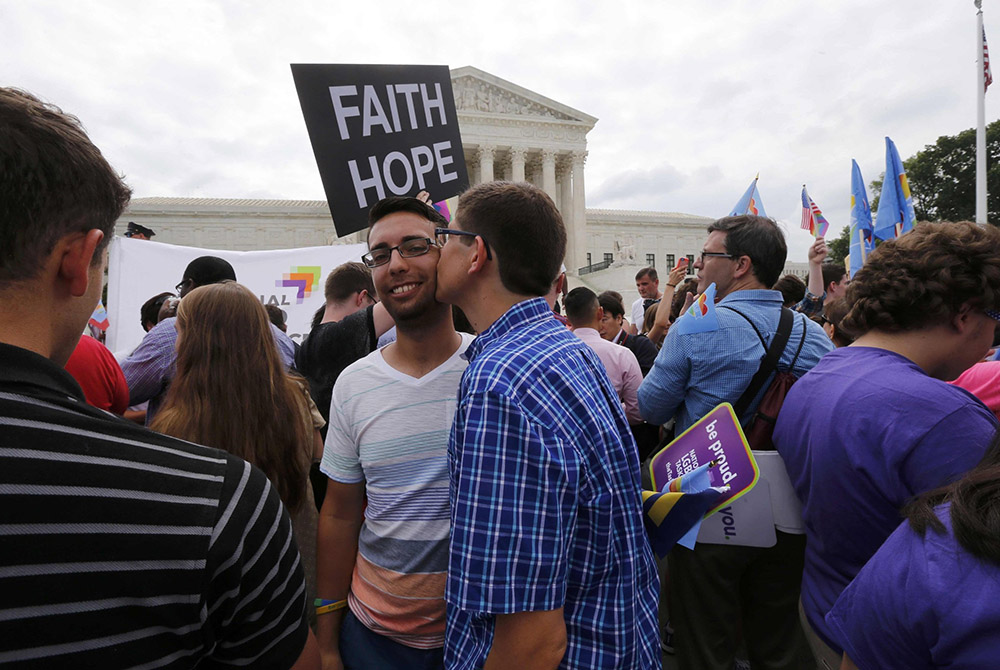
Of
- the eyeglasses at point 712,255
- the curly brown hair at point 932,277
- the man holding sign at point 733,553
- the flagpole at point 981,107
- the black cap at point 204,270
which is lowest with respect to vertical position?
the man holding sign at point 733,553

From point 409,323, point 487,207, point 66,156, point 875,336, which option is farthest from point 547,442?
point 875,336

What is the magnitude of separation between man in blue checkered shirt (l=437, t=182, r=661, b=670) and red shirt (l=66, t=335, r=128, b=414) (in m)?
1.74

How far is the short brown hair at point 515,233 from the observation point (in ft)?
4.71

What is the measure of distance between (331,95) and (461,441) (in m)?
2.71

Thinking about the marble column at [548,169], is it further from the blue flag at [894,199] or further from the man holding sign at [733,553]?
the man holding sign at [733,553]

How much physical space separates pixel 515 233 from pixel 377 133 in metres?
2.27

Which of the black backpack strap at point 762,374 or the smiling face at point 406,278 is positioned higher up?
the smiling face at point 406,278

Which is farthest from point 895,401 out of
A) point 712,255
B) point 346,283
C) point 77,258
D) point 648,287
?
point 648,287

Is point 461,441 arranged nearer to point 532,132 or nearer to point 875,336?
point 875,336

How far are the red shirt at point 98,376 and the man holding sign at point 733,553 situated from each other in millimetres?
2489

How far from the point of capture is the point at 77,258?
2.82 ft

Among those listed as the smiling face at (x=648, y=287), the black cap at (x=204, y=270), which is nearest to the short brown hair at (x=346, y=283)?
the black cap at (x=204, y=270)

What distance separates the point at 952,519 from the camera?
93 centimetres

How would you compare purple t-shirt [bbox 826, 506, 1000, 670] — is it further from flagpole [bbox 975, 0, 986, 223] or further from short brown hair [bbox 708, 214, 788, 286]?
flagpole [bbox 975, 0, 986, 223]
